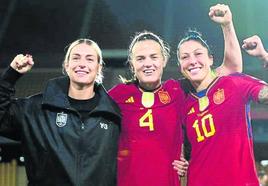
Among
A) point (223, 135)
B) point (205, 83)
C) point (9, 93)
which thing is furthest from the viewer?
point (205, 83)

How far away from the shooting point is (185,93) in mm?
1715

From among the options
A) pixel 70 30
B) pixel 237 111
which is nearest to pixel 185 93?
pixel 237 111

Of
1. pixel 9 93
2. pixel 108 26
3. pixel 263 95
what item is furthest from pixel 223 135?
pixel 108 26

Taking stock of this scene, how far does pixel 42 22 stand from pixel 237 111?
2.25 meters

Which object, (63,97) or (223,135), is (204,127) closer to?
(223,135)

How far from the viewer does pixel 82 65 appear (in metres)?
1.51

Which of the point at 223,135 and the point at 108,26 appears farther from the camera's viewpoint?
the point at 108,26

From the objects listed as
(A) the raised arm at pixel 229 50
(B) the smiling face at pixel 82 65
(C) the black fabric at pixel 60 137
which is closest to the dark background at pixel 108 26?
(A) the raised arm at pixel 229 50

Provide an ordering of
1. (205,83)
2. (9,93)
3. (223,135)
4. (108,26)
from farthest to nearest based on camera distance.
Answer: (108,26), (205,83), (223,135), (9,93)

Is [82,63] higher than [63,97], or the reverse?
[82,63]

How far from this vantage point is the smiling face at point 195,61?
163 cm

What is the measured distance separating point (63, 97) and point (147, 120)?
1.09 ft

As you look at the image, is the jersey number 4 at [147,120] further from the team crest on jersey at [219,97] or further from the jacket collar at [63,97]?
the team crest on jersey at [219,97]

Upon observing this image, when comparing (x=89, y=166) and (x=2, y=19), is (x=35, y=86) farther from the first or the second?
(x=89, y=166)
